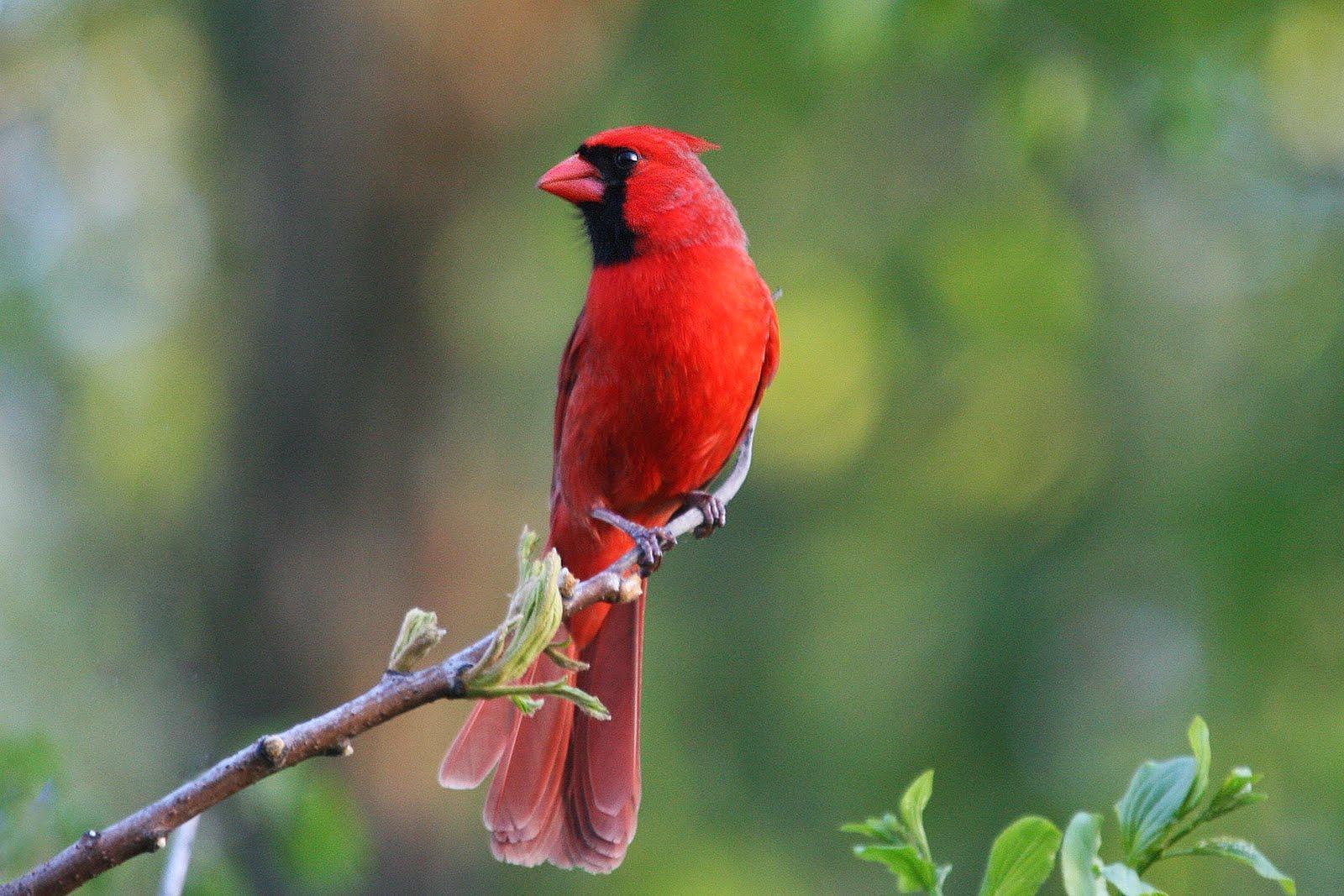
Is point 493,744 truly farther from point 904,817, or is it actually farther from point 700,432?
point 904,817

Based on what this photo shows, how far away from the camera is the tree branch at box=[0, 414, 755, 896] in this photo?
1.09 metres

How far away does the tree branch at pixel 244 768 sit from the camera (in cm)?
109

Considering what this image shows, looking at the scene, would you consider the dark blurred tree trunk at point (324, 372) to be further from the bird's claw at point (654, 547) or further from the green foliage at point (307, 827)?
the bird's claw at point (654, 547)

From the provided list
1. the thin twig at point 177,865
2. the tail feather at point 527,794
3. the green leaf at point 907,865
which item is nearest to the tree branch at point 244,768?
the thin twig at point 177,865

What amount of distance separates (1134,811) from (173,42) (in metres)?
5.42

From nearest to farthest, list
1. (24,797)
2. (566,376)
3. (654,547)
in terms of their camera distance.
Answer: (24,797)
(654,547)
(566,376)

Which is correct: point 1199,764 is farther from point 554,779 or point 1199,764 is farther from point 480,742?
point 554,779

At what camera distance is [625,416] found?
259cm

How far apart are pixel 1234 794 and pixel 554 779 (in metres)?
1.30

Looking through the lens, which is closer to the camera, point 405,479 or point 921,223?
point 405,479

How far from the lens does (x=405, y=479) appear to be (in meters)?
5.08

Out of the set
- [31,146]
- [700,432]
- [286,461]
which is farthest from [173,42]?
[700,432]

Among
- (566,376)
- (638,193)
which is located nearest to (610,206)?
(638,193)

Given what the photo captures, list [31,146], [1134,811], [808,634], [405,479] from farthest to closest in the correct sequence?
[808,634], [405,479], [31,146], [1134,811]
